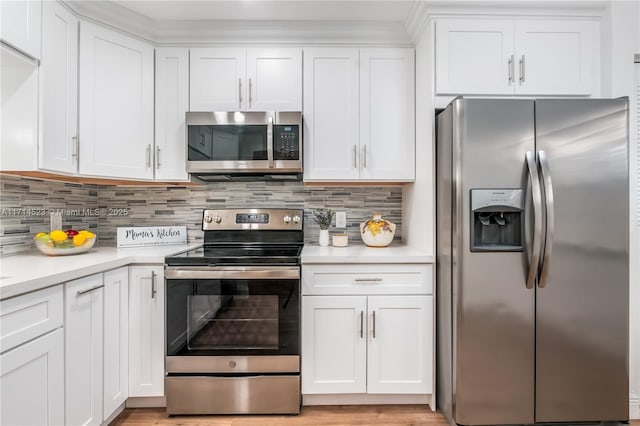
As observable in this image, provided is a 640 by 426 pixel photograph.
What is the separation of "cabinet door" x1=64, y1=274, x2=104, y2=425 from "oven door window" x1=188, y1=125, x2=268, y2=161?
92 cm

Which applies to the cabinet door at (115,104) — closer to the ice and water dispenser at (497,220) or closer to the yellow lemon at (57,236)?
the yellow lemon at (57,236)

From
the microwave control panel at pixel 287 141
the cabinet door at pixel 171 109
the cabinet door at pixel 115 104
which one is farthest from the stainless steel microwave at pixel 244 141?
the cabinet door at pixel 115 104

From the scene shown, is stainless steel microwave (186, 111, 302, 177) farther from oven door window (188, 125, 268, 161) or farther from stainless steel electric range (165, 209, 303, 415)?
stainless steel electric range (165, 209, 303, 415)

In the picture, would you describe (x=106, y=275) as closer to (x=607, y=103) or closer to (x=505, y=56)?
(x=505, y=56)

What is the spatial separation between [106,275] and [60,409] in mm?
592

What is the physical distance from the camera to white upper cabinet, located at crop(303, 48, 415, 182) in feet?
7.32

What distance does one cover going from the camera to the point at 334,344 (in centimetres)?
193

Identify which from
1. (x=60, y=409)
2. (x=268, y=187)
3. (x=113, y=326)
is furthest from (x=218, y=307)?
(x=268, y=187)

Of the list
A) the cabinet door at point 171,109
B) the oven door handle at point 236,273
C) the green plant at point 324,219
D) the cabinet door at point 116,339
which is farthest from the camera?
the green plant at point 324,219

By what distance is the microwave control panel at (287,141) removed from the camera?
2.13 meters

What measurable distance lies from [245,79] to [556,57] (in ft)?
6.17

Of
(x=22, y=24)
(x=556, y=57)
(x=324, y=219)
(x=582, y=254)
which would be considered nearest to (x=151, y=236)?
(x=324, y=219)

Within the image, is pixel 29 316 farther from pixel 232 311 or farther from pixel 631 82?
pixel 631 82

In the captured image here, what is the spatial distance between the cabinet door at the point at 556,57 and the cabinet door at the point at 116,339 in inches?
97.7
